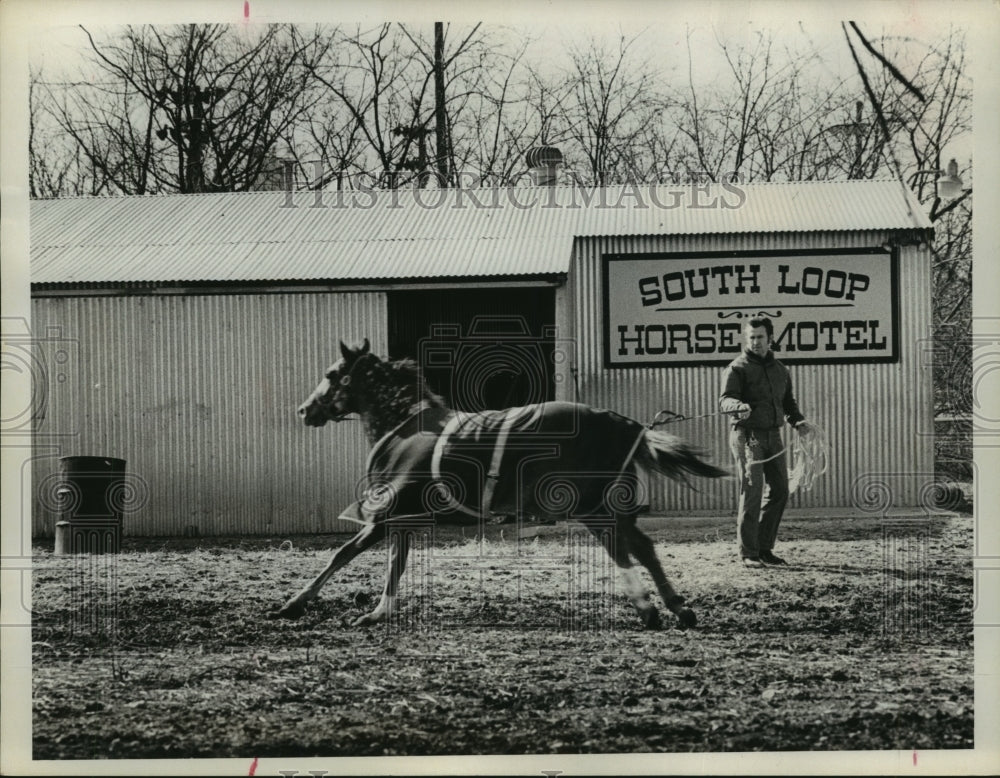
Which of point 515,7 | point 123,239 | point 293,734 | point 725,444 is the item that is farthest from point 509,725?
point 123,239

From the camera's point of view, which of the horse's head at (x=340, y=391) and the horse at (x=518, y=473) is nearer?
the horse at (x=518, y=473)

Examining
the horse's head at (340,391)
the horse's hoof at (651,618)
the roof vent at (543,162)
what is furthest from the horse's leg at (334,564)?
the roof vent at (543,162)

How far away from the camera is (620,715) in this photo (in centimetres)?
531

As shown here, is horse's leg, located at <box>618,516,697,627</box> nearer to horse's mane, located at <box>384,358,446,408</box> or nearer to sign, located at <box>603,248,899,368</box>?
sign, located at <box>603,248,899,368</box>

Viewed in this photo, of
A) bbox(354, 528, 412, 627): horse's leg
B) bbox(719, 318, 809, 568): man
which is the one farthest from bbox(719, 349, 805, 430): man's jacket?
bbox(354, 528, 412, 627): horse's leg

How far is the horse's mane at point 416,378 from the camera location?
623 cm

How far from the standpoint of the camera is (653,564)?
6035 mm

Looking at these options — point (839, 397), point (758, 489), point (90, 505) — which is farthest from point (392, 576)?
point (839, 397)

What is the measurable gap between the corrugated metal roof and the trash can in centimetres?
131

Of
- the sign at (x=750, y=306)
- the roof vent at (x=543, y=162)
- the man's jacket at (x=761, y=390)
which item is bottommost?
the man's jacket at (x=761, y=390)

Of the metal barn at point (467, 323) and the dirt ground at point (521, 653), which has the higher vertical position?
the metal barn at point (467, 323)

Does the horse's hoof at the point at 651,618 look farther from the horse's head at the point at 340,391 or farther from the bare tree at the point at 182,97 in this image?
the bare tree at the point at 182,97

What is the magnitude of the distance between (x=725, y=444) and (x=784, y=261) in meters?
1.14

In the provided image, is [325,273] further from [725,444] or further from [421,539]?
[725,444]
